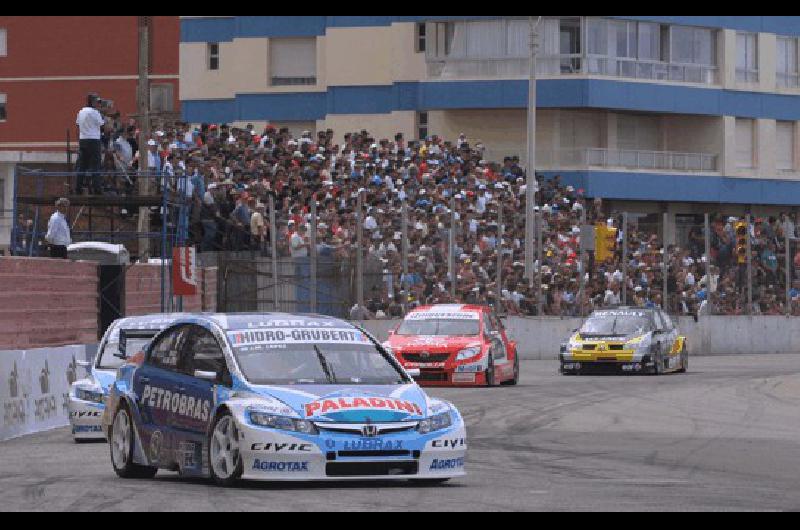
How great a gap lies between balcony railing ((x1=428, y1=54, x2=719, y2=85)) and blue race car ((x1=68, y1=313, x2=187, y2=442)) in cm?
4272

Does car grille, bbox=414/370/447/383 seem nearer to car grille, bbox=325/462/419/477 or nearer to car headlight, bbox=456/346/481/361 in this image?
car headlight, bbox=456/346/481/361

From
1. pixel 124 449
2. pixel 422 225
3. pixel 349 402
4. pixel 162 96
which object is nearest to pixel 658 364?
pixel 422 225

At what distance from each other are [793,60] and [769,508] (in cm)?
5860

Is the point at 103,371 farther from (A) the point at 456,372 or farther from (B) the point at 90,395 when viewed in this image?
(A) the point at 456,372

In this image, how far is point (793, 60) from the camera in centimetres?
6969

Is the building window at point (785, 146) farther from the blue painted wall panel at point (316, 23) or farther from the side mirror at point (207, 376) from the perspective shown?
the side mirror at point (207, 376)

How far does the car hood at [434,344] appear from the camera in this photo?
105ft

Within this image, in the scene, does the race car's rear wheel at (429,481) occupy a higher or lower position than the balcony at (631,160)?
lower

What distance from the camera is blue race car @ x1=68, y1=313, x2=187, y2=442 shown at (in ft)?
68.3

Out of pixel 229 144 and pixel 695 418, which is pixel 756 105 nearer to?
pixel 229 144

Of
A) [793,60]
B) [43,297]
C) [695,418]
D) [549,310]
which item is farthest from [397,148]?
[793,60]

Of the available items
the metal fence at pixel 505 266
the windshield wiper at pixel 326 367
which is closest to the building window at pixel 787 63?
the metal fence at pixel 505 266

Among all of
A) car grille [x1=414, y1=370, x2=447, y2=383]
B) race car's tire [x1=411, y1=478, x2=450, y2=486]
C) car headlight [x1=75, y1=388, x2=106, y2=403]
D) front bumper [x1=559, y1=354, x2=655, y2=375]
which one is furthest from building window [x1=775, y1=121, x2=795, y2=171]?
race car's tire [x1=411, y1=478, x2=450, y2=486]

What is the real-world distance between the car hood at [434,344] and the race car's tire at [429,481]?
54.9 ft
